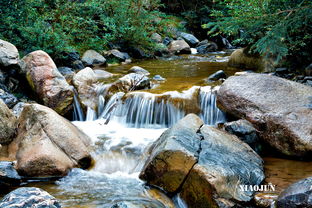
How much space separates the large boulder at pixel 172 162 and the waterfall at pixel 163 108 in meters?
2.57

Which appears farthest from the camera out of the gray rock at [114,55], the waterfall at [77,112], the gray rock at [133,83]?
the gray rock at [114,55]

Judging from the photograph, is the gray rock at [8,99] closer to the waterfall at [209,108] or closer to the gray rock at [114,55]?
the waterfall at [209,108]

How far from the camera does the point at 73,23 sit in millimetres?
12773

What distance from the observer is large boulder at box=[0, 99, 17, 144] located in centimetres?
550

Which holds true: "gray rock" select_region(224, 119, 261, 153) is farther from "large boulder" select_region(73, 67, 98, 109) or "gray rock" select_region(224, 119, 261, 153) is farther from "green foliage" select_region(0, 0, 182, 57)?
"green foliage" select_region(0, 0, 182, 57)

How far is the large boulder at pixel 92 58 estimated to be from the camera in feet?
40.3

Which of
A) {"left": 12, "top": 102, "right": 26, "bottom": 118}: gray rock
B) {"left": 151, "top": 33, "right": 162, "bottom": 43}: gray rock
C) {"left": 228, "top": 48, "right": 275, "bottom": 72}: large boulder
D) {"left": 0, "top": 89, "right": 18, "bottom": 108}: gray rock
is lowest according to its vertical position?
{"left": 12, "top": 102, "right": 26, "bottom": 118}: gray rock

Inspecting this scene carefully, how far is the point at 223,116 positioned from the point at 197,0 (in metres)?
19.7

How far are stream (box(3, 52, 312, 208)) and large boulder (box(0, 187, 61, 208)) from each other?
0.69 metres

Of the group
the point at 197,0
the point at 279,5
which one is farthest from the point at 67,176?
the point at 197,0

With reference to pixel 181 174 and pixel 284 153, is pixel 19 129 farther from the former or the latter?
pixel 284 153

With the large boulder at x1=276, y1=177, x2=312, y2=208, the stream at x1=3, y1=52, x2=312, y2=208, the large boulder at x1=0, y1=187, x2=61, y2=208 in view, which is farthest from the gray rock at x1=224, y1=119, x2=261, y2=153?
the large boulder at x1=0, y1=187, x2=61, y2=208

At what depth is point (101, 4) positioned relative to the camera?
14.1 meters

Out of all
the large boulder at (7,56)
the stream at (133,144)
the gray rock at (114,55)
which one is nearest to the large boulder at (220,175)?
the stream at (133,144)
